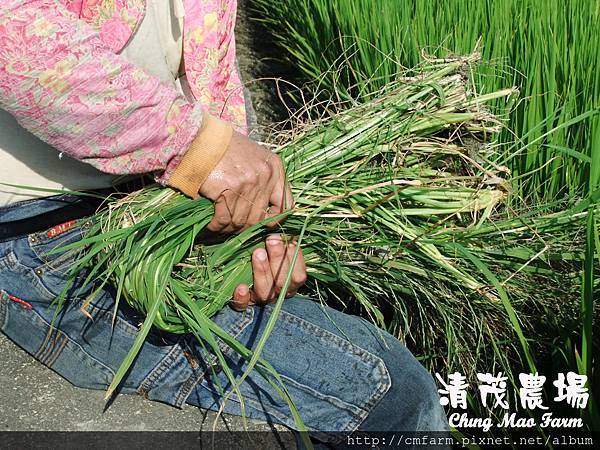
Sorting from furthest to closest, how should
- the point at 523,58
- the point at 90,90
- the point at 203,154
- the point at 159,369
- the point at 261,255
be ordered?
1. the point at 523,58
2. the point at 159,369
3. the point at 261,255
4. the point at 203,154
5. the point at 90,90

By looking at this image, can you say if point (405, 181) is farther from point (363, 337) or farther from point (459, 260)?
point (363, 337)

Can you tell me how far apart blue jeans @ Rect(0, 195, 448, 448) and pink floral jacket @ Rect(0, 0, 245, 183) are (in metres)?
0.24

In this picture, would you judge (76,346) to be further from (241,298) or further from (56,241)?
(241,298)

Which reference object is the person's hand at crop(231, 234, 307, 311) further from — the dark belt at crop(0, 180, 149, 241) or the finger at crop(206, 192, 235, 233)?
the dark belt at crop(0, 180, 149, 241)

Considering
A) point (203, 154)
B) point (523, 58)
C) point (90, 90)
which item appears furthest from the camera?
point (523, 58)

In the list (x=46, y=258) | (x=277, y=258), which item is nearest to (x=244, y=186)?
(x=277, y=258)

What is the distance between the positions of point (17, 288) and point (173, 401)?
34 cm

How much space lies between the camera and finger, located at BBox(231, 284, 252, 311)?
1387 millimetres

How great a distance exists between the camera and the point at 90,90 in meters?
1.16

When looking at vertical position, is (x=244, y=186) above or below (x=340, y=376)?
above

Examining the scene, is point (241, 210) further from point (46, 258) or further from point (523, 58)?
point (523, 58)

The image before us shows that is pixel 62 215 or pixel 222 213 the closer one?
pixel 222 213

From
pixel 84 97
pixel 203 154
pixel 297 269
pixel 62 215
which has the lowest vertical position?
pixel 297 269

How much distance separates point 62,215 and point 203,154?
31 centimetres
